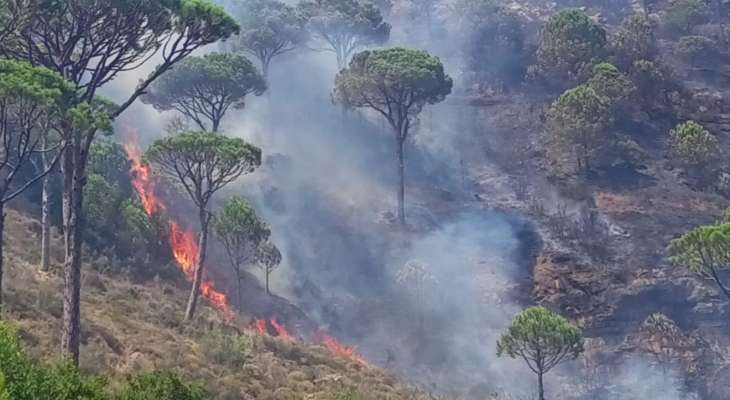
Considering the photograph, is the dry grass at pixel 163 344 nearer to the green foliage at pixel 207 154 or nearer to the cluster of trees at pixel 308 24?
the green foliage at pixel 207 154

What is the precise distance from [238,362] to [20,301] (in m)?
8.92

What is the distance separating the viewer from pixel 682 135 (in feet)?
199

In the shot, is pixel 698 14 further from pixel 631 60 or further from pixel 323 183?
pixel 323 183

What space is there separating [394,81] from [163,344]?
1403 inches

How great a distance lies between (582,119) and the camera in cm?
6059

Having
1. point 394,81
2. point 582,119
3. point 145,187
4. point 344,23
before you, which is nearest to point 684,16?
point 582,119

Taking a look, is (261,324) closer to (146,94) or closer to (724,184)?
(146,94)

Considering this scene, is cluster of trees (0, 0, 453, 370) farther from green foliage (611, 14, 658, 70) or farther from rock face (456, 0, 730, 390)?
green foliage (611, 14, 658, 70)

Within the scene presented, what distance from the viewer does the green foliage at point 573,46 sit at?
72125 mm

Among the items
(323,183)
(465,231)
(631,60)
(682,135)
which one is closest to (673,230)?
(682,135)

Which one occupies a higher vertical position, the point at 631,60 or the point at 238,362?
the point at 631,60

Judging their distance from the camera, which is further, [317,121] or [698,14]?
[698,14]

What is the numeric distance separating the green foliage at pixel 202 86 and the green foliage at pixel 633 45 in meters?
39.9

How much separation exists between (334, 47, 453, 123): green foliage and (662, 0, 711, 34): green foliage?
39908 mm
